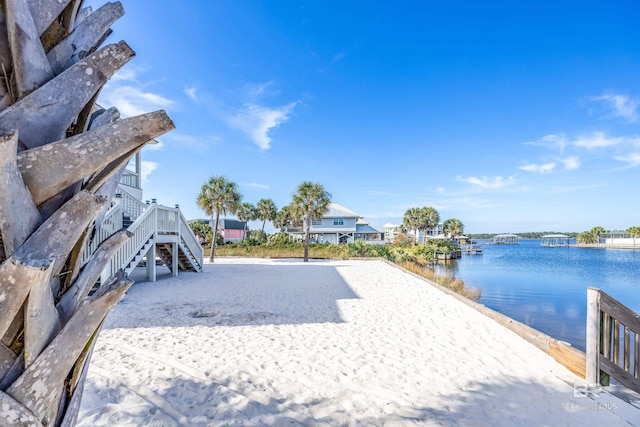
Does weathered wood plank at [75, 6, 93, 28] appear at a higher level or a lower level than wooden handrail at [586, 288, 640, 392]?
higher

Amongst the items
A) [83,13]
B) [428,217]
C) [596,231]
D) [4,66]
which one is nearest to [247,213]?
[428,217]

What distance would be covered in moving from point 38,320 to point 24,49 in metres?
0.93

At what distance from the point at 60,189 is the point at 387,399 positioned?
3.97 m

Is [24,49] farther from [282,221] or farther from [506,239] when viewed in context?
[506,239]

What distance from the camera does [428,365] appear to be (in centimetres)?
477

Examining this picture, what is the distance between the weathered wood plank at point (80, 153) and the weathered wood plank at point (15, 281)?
23cm

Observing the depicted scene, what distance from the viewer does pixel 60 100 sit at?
1.12m

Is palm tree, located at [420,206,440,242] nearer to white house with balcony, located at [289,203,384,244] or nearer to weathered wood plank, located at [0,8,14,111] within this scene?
white house with balcony, located at [289,203,384,244]

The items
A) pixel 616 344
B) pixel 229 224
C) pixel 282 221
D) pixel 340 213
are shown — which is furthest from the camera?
pixel 229 224

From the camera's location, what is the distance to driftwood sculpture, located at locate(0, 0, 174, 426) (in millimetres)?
921

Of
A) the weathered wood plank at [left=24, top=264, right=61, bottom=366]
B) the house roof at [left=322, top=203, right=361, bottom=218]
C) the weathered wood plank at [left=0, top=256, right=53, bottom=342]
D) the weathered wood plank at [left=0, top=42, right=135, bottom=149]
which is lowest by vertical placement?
the weathered wood plank at [left=24, top=264, right=61, bottom=366]

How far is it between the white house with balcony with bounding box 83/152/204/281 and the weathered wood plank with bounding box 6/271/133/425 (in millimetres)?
9033

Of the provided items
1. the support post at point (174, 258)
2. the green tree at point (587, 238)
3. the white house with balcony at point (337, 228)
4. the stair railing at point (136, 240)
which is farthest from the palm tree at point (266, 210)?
the green tree at point (587, 238)

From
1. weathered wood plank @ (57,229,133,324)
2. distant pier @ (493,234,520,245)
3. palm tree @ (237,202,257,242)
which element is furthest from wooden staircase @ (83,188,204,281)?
distant pier @ (493,234,520,245)
